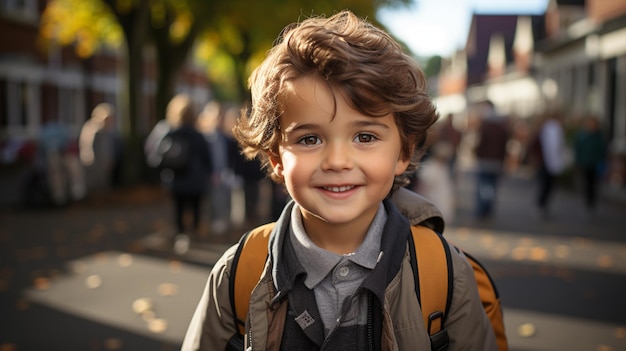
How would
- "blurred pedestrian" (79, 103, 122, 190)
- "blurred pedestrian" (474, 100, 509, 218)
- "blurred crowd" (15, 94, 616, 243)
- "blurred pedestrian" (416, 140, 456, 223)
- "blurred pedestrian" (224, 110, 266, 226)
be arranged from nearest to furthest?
"blurred crowd" (15, 94, 616, 243), "blurred pedestrian" (416, 140, 456, 223), "blurred pedestrian" (224, 110, 266, 226), "blurred pedestrian" (474, 100, 509, 218), "blurred pedestrian" (79, 103, 122, 190)

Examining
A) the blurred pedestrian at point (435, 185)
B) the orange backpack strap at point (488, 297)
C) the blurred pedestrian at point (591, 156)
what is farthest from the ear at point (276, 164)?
the blurred pedestrian at point (591, 156)

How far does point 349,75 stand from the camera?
1.86m

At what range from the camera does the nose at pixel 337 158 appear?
188cm

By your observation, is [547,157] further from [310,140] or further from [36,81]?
[36,81]

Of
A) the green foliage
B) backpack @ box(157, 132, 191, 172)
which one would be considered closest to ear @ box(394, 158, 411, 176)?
backpack @ box(157, 132, 191, 172)

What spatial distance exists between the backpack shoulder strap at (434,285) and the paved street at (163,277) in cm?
335

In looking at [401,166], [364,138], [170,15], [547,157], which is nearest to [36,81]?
[170,15]

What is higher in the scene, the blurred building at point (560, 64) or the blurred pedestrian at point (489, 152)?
the blurred building at point (560, 64)

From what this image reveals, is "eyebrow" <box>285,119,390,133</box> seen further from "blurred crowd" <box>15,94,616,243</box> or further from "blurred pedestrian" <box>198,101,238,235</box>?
"blurred pedestrian" <box>198,101,238,235</box>

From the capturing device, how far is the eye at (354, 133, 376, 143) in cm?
194

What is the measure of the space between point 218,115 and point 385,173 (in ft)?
29.3

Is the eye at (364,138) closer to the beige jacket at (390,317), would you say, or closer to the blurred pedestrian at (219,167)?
the beige jacket at (390,317)

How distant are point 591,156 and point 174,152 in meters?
7.81

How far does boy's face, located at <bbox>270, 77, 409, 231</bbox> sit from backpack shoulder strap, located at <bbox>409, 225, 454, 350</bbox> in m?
0.22
